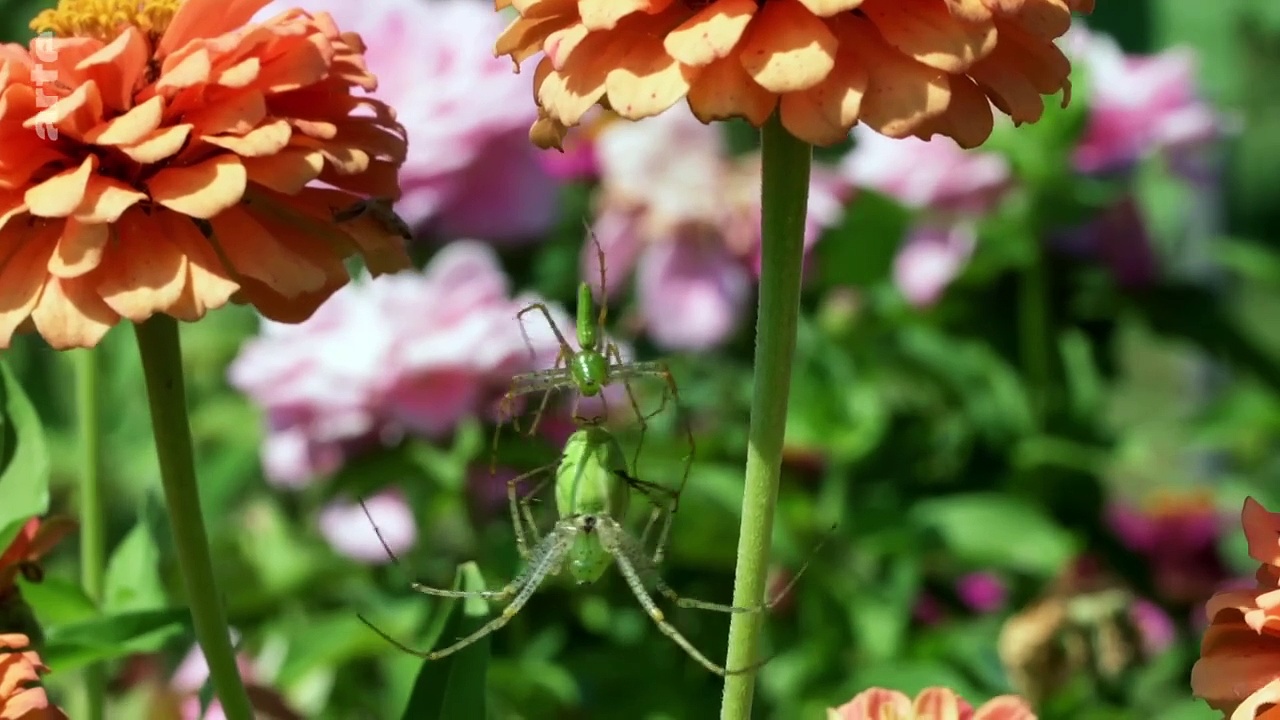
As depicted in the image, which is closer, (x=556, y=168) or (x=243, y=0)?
(x=243, y=0)

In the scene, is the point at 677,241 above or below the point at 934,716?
below

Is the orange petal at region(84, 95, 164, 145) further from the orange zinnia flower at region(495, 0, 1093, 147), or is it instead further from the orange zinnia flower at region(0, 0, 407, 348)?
the orange zinnia flower at region(495, 0, 1093, 147)

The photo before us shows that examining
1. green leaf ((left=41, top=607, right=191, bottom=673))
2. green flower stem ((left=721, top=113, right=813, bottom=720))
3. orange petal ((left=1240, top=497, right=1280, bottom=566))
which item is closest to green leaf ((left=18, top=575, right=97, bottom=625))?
green leaf ((left=41, top=607, right=191, bottom=673))

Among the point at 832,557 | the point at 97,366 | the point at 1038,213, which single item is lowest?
the point at 832,557

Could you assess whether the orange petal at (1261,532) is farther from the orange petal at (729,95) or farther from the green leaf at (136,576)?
the green leaf at (136,576)

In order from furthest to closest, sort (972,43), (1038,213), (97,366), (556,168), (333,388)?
(556,168) < (1038,213) < (333,388) < (97,366) < (972,43)

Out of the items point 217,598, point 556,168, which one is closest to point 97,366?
point 217,598

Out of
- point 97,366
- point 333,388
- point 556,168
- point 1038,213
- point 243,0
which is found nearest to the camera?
point 243,0

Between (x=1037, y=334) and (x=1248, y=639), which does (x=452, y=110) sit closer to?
(x=1037, y=334)

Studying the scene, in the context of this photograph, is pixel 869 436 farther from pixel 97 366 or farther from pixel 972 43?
pixel 972 43
